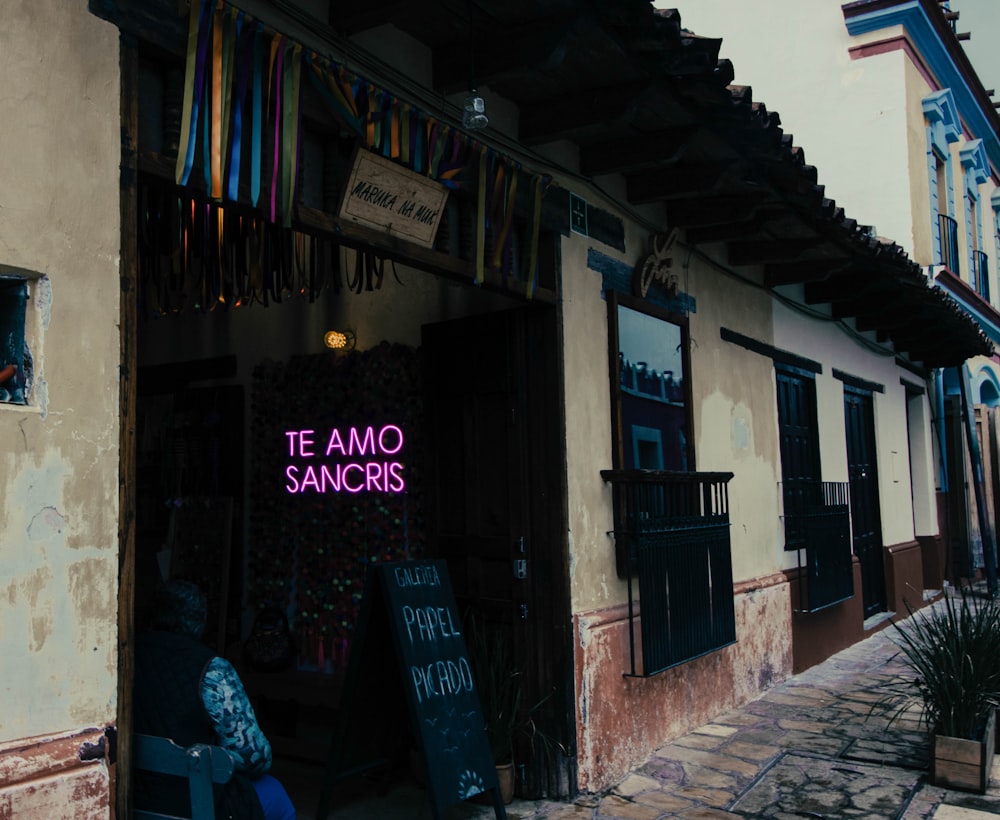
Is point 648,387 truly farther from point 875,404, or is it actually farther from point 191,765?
point 875,404

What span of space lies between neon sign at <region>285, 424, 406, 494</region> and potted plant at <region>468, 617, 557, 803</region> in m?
1.12

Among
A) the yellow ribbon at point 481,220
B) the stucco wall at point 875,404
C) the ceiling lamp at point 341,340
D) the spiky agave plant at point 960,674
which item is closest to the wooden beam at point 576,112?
the yellow ribbon at point 481,220

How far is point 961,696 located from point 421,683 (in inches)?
115

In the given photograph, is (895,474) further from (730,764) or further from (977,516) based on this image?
(730,764)

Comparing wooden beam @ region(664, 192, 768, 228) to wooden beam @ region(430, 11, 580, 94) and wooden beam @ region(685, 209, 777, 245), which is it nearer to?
wooden beam @ region(685, 209, 777, 245)

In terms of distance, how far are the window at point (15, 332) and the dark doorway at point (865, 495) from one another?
342 inches

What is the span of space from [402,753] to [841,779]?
2.39 m

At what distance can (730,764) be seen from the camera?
5.39 metres

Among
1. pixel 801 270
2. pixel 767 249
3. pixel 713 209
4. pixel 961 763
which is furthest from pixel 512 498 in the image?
pixel 801 270

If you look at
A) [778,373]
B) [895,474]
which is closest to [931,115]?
[895,474]

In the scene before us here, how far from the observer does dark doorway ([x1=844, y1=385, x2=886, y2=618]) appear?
9812mm

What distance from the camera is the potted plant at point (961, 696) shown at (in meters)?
4.91

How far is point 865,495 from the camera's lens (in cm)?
1015

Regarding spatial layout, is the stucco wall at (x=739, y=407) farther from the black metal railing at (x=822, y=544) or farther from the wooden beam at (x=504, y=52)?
the wooden beam at (x=504, y=52)
